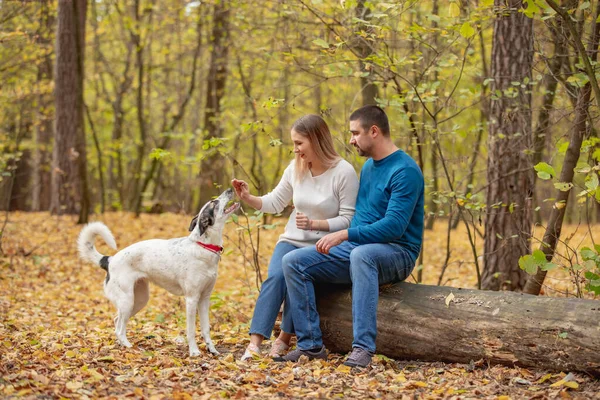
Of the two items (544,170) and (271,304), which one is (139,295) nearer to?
(271,304)

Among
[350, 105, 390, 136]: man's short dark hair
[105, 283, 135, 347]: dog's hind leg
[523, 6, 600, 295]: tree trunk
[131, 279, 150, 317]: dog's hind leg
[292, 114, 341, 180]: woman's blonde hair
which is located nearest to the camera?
[350, 105, 390, 136]: man's short dark hair

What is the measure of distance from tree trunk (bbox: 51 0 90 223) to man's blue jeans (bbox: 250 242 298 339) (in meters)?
7.49

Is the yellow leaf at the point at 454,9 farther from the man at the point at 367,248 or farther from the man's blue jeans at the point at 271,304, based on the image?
the man's blue jeans at the point at 271,304

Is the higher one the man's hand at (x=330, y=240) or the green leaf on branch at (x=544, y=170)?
the green leaf on branch at (x=544, y=170)

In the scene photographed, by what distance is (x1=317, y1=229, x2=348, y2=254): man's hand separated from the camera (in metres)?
4.53

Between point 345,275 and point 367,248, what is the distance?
39cm

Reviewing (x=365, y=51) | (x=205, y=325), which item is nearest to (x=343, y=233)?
(x=205, y=325)

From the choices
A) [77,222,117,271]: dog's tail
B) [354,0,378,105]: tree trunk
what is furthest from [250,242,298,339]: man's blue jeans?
[354,0,378,105]: tree trunk

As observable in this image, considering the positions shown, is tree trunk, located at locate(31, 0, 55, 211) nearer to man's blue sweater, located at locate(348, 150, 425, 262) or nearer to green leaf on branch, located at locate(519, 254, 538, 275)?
man's blue sweater, located at locate(348, 150, 425, 262)

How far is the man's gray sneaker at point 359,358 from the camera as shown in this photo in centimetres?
441

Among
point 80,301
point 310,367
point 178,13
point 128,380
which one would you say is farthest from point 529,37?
point 178,13

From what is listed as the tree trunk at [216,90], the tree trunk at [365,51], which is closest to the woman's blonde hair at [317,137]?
the tree trunk at [365,51]

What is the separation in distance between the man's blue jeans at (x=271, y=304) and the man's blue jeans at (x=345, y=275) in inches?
7.4

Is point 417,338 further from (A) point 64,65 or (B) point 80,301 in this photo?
(A) point 64,65
